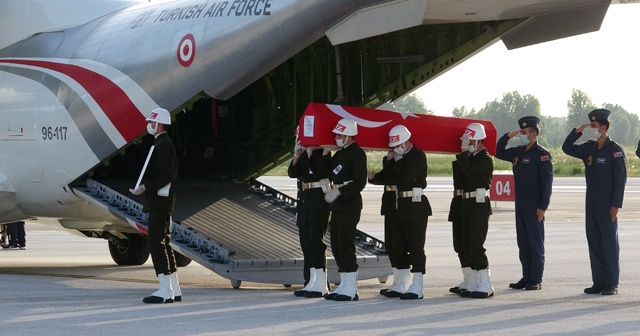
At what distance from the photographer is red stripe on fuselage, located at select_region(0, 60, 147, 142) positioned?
13.8 m

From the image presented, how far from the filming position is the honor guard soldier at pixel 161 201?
39.8 feet

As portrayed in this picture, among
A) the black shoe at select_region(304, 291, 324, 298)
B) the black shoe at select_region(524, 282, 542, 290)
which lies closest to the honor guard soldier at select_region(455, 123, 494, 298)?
the black shoe at select_region(524, 282, 542, 290)

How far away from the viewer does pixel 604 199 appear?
13305mm

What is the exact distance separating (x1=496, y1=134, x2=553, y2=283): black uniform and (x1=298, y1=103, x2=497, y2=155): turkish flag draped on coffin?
0.59 metres

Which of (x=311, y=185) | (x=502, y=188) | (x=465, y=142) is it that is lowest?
(x=311, y=185)

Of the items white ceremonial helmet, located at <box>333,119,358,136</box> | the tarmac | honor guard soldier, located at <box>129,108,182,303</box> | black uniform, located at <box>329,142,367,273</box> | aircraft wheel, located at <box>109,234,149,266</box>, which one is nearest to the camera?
the tarmac

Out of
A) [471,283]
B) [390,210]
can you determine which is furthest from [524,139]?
[390,210]

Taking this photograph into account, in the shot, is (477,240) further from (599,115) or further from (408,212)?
(599,115)

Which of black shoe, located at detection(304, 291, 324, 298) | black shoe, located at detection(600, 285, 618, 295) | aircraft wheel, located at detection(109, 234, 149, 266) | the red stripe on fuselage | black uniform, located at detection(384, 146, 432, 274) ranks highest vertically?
the red stripe on fuselage

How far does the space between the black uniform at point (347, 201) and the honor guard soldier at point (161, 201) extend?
5.86 feet

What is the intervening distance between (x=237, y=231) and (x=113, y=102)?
2.22 meters

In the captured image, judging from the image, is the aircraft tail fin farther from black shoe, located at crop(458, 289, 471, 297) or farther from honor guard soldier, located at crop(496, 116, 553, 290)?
black shoe, located at crop(458, 289, 471, 297)

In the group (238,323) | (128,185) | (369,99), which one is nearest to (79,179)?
(128,185)

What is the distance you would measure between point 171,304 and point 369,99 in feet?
14.3
